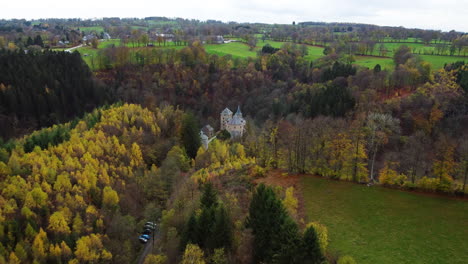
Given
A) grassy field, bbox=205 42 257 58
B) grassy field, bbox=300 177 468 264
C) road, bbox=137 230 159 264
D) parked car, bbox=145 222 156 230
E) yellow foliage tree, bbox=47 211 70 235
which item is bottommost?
road, bbox=137 230 159 264

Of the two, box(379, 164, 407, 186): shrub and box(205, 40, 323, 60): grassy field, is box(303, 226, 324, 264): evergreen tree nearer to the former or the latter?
box(379, 164, 407, 186): shrub

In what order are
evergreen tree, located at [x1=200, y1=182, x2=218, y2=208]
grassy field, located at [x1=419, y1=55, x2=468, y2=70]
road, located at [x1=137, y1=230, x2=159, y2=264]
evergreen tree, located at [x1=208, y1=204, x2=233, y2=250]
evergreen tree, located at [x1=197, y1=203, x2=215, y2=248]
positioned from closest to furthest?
evergreen tree, located at [x1=208, y1=204, x2=233, y2=250] → evergreen tree, located at [x1=197, y1=203, x2=215, y2=248] → evergreen tree, located at [x1=200, y1=182, x2=218, y2=208] → road, located at [x1=137, y1=230, x2=159, y2=264] → grassy field, located at [x1=419, y1=55, x2=468, y2=70]

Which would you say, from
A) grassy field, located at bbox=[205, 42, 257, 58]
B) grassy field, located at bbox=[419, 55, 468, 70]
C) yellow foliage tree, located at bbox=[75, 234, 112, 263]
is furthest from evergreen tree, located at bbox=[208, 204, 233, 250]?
grassy field, located at bbox=[205, 42, 257, 58]

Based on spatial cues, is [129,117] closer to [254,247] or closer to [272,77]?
[254,247]

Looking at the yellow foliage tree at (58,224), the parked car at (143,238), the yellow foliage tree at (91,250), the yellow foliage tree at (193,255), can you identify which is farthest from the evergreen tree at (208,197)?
the yellow foliage tree at (58,224)

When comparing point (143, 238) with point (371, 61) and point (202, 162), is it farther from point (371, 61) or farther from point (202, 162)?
point (371, 61)

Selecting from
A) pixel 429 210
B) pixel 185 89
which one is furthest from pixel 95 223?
pixel 185 89

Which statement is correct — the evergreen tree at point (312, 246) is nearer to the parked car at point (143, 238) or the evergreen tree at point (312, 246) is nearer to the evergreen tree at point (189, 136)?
the parked car at point (143, 238)
